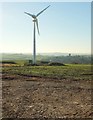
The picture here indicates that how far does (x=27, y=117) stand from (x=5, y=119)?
3.97 feet

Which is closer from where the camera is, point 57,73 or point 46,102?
point 46,102

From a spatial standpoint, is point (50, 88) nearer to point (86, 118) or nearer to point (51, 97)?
point (51, 97)

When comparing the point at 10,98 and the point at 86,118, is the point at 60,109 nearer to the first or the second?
the point at 86,118

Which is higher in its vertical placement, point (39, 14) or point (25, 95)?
point (39, 14)

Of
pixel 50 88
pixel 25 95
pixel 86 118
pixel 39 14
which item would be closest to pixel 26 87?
pixel 50 88

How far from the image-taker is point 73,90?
2456 cm

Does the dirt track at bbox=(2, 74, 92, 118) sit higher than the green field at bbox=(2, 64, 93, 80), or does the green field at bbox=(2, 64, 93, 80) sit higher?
the green field at bbox=(2, 64, 93, 80)

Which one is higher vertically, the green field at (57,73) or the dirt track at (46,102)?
the green field at (57,73)

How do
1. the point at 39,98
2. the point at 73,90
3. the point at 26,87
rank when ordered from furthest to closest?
1. the point at 26,87
2. the point at 73,90
3. the point at 39,98

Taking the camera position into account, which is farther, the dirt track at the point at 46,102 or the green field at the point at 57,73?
the green field at the point at 57,73

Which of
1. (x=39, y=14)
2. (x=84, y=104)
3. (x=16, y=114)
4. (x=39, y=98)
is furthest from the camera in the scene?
(x=39, y=14)

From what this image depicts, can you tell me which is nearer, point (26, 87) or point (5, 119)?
point (5, 119)

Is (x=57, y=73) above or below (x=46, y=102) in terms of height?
above

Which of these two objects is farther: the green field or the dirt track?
the green field
